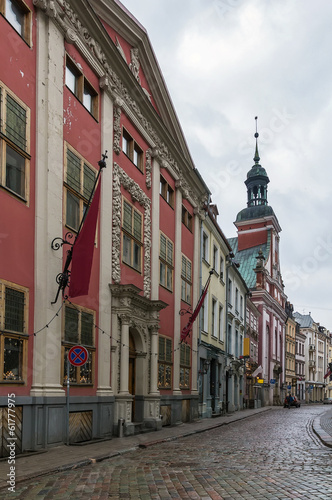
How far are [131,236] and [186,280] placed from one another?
8.34m

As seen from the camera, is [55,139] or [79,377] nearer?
[55,139]

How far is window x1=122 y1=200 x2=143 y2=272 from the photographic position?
20.4m

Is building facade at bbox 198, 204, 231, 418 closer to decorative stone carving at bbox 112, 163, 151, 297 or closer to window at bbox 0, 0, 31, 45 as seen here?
decorative stone carving at bbox 112, 163, 151, 297

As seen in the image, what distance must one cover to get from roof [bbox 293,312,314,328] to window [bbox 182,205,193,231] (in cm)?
9096

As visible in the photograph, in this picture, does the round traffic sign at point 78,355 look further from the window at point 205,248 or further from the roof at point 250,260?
the roof at point 250,260

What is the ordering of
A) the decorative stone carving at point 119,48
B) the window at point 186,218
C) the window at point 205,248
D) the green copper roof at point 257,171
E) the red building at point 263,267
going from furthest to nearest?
the green copper roof at point 257,171 → the red building at point 263,267 → the window at point 205,248 → the window at point 186,218 → the decorative stone carving at point 119,48

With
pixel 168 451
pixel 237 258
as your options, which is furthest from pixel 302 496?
pixel 237 258

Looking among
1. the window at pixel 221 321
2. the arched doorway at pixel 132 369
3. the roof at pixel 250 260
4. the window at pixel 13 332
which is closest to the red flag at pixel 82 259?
the window at pixel 13 332

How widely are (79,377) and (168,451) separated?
3.29 m

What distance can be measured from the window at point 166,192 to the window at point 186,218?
6.02 feet

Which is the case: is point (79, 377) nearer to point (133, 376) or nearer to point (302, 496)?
point (133, 376)

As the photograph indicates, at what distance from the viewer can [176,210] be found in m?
27.3

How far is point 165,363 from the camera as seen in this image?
24.8 meters

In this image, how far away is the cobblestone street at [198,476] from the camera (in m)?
8.83
